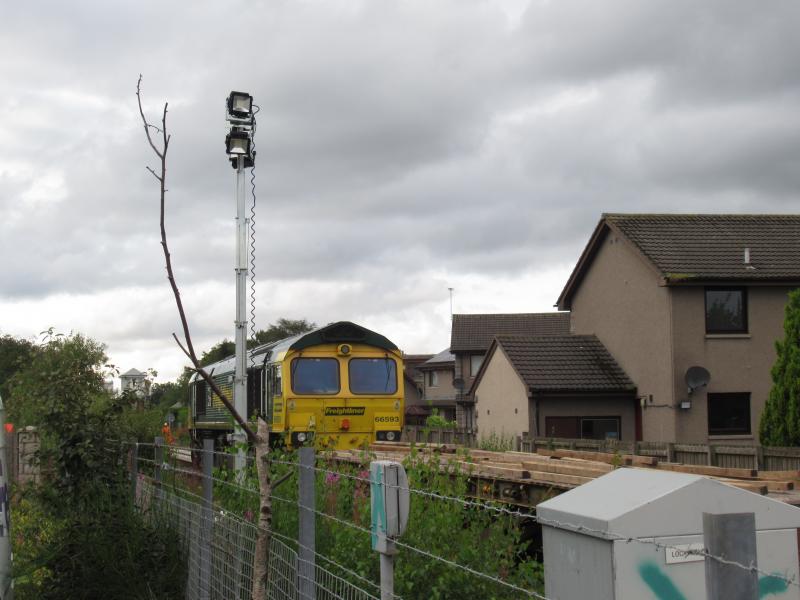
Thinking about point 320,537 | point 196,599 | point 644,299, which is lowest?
point 196,599

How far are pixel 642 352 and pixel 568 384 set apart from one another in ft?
7.67

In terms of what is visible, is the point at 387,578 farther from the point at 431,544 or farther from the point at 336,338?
the point at 336,338

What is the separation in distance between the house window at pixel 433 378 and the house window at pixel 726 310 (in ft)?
129

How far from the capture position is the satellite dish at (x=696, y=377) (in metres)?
27.5

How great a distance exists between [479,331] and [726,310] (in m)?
32.9

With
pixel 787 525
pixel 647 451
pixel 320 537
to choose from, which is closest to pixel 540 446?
pixel 647 451

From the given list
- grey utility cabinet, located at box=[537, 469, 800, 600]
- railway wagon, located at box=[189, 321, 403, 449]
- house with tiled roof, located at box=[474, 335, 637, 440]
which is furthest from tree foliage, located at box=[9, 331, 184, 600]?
house with tiled roof, located at box=[474, 335, 637, 440]

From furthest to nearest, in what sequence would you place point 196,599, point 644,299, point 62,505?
point 644,299 → point 62,505 → point 196,599

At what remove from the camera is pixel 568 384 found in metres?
29.5

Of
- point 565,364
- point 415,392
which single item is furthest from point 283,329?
point 565,364

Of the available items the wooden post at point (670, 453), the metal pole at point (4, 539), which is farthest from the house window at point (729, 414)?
the metal pole at point (4, 539)

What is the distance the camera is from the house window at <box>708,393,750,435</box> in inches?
1109

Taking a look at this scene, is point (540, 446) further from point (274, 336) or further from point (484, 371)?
point (274, 336)

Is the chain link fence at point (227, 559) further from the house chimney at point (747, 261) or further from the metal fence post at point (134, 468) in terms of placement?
the house chimney at point (747, 261)
